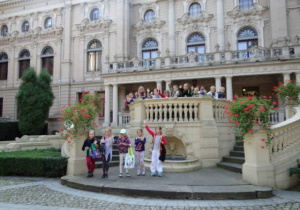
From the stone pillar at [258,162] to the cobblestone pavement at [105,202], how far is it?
0.51 metres

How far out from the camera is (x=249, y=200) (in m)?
5.86

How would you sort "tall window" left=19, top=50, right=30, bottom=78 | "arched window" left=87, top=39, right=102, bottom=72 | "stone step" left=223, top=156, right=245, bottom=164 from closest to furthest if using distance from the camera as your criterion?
"stone step" left=223, top=156, right=245, bottom=164 < "arched window" left=87, top=39, right=102, bottom=72 < "tall window" left=19, top=50, right=30, bottom=78

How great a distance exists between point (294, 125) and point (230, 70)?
1148 centimetres

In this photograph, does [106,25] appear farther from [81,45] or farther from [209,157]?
[209,157]

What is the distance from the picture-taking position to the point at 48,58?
1154 inches

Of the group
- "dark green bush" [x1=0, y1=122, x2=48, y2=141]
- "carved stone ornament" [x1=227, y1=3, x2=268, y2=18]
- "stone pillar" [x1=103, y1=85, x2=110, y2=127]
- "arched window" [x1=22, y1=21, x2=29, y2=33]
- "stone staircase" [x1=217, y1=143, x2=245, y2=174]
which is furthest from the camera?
"arched window" [x1=22, y1=21, x2=29, y2=33]

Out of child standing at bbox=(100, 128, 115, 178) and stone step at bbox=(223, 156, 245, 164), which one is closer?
child standing at bbox=(100, 128, 115, 178)

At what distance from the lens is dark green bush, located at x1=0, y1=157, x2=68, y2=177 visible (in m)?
9.19

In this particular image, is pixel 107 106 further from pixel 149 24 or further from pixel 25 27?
pixel 25 27

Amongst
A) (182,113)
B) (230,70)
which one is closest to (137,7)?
(230,70)

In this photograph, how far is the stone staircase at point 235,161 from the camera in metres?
8.45

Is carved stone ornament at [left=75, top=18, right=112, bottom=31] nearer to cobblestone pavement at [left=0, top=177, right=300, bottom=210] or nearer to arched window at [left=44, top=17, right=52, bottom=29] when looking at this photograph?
arched window at [left=44, top=17, right=52, bottom=29]

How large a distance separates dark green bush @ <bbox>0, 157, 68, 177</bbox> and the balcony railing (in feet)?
43.6

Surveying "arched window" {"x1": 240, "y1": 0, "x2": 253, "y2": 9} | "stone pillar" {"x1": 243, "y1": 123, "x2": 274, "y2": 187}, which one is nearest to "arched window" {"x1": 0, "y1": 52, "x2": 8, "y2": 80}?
"arched window" {"x1": 240, "y1": 0, "x2": 253, "y2": 9}
